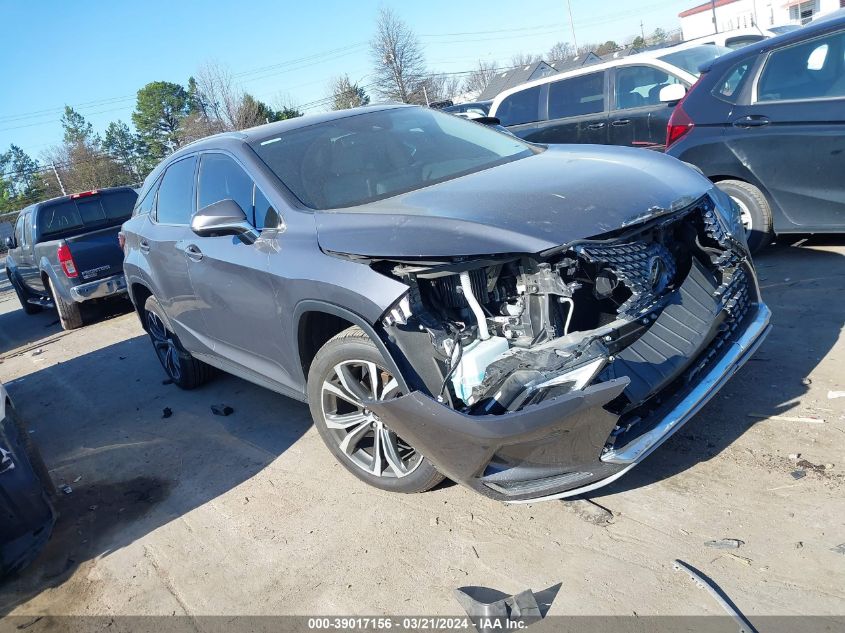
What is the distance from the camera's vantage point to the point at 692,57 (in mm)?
8141

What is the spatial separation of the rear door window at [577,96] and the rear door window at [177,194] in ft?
16.9

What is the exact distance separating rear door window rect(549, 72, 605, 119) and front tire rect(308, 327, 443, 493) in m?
6.02

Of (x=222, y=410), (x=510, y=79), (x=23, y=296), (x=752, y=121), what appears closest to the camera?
A: (x=222, y=410)

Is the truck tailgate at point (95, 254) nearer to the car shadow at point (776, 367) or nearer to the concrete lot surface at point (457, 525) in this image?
the concrete lot surface at point (457, 525)

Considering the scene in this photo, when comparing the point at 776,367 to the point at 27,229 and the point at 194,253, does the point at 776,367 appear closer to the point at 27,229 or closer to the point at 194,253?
the point at 194,253

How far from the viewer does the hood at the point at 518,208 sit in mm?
2809

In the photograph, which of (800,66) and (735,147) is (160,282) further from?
(800,66)

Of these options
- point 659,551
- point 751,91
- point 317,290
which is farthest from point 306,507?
point 751,91

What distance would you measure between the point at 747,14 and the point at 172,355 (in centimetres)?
7141

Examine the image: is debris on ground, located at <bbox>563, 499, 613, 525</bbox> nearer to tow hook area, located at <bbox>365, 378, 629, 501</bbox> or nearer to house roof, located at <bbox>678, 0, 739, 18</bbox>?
tow hook area, located at <bbox>365, 378, 629, 501</bbox>

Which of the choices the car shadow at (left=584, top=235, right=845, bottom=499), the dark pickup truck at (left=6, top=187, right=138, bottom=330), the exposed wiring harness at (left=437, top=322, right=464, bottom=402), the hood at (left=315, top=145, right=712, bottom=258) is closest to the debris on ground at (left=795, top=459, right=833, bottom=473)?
the car shadow at (left=584, top=235, right=845, bottom=499)

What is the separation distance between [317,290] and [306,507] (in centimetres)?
117

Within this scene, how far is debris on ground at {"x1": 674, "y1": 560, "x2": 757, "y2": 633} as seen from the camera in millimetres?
2295

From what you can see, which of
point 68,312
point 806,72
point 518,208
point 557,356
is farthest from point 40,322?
point 806,72
